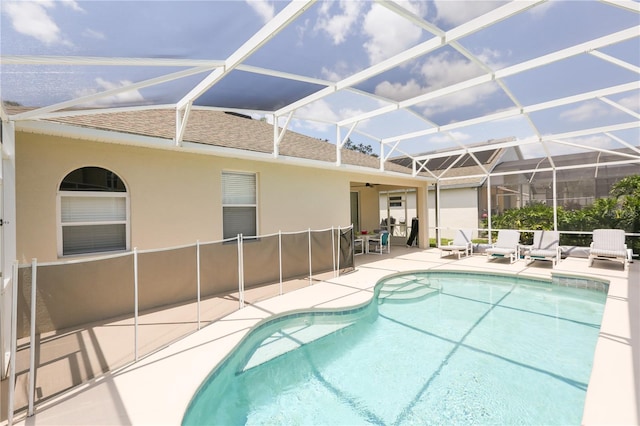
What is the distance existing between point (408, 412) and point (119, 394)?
3558 millimetres

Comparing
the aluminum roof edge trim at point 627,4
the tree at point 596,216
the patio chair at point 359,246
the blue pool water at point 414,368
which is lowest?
the blue pool water at point 414,368

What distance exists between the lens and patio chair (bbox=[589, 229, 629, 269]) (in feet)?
33.9

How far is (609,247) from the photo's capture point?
11000 mm

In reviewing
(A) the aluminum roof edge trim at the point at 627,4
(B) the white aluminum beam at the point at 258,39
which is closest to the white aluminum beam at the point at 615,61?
(A) the aluminum roof edge trim at the point at 627,4

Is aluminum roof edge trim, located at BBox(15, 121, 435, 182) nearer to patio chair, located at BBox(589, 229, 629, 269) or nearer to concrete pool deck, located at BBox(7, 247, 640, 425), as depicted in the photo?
concrete pool deck, located at BBox(7, 247, 640, 425)

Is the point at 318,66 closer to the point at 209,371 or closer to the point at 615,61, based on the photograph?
the point at 209,371

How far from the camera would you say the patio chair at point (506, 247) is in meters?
12.1

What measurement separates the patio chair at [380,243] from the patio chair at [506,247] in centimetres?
446

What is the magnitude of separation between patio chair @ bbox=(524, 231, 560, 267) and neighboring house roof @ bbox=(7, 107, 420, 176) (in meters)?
7.98

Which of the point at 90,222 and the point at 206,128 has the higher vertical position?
the point at 206,128

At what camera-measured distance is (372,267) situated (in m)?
11.2

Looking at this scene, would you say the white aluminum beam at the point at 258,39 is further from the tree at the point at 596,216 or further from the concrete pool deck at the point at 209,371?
the tree at the point at 596,216

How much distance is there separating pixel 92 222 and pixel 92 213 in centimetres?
19

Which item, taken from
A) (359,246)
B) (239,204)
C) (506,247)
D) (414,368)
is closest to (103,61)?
(239,204)
